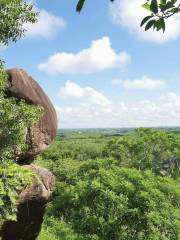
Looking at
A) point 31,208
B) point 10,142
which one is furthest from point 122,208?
point 10,142

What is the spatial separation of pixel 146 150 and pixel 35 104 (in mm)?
38462

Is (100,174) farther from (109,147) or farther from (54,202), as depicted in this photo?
(109,147)

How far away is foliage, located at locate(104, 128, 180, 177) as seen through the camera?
57.5 meters

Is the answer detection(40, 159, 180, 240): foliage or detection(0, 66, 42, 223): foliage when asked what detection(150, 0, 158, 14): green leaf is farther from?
detection(40, 159, 180, 240): foliage

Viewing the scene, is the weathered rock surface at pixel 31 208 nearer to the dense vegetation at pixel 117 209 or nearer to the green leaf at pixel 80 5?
the dense vegetation at pixel 117 209

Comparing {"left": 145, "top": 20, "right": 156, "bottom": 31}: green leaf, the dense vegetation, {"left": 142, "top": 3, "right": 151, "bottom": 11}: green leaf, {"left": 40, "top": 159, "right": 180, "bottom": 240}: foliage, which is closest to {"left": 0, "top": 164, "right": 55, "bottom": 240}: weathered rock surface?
the dense vegetation

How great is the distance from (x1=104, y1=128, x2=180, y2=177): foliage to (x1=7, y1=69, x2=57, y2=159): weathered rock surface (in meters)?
34.7

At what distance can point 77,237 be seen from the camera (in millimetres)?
30938

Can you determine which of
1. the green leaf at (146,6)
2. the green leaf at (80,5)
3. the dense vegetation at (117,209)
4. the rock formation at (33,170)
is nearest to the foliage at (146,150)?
the dense vegetation at (117,209)

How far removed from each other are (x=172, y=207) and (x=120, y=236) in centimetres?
423

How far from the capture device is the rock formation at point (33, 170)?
20630mm

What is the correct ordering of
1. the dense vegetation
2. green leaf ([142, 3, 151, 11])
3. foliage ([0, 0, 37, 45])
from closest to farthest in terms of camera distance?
green leaf ([142, 3, 151, 11])
foliage ([0, 0, 37, 45])
the dense vegetation

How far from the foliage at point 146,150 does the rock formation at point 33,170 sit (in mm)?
34854

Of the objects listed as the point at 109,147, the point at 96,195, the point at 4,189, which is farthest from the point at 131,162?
the point at 4,189
